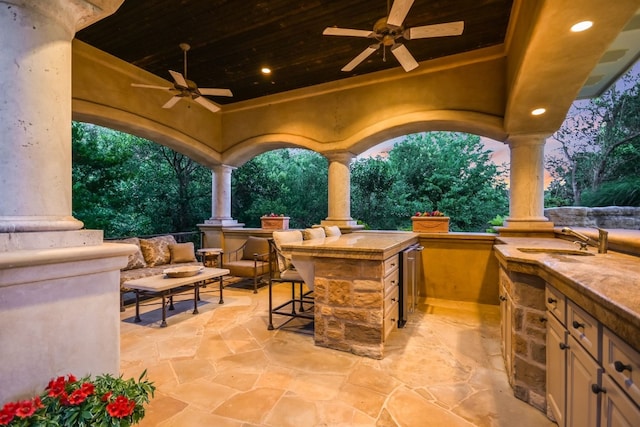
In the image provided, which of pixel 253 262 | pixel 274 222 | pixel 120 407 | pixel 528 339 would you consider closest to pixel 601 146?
pixel 528 339

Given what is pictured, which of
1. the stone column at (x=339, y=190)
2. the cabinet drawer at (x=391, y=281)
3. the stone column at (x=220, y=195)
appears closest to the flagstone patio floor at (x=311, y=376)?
the cabinet drawer at (x=391, y=281)

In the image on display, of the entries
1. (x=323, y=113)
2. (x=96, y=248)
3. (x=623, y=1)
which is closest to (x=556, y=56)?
(x=623, y=1)

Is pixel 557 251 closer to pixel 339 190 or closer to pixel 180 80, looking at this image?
pixel 339 190

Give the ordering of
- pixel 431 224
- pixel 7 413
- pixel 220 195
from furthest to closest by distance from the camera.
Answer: pixel 220 195, pixel 431 224, pixel 7 413

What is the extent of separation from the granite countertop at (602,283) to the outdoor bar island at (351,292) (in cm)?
98

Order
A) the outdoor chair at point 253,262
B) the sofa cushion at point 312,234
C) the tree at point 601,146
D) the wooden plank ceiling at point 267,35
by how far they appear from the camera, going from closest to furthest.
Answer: the wooden plank ceiling at point 267,35 → the sofa cushion at point 312,234 → the outdoor chair at point 253,262 → the tree at point 601,146

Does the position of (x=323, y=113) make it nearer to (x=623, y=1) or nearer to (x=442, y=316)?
(x=442, y=316)

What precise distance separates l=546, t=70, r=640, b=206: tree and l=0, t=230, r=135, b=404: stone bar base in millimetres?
6742

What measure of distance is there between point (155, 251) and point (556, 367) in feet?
16.9

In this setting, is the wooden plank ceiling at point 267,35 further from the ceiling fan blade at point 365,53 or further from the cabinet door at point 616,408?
the cabinet door at point 616,408

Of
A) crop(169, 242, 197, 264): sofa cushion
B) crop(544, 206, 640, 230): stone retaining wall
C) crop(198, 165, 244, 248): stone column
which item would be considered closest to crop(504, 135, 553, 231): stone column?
crop(544, 206, 640, 230): stone retaining wall

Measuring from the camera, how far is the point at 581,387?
1359 mm

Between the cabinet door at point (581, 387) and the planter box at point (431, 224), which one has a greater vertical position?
the planter box at point (431, 224)

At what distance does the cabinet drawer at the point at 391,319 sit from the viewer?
275 centimetres
